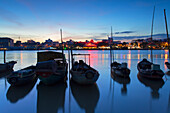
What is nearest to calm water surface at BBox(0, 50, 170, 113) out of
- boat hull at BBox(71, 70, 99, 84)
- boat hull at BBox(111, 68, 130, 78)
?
boat hull at BBox(71, 70, 99, 84)

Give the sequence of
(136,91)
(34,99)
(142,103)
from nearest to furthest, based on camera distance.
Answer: (142,103), (34,99), (136,91)

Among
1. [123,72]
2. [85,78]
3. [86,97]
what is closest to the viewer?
[86,97]

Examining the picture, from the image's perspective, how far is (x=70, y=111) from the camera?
733 centimetres

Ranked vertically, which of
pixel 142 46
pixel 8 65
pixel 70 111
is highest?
pixel 142 46

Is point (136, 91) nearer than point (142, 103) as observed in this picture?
No

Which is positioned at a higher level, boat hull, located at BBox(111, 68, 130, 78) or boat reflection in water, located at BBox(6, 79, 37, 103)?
boat hull, located at BBox(111, 68, 130, 78)

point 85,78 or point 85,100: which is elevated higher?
point 85,78

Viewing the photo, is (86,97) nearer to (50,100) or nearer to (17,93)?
(50,100)

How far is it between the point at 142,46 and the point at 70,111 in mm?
211840

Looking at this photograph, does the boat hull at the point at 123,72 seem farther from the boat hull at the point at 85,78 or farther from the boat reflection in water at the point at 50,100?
the boat reflection in water at the point at 50,100

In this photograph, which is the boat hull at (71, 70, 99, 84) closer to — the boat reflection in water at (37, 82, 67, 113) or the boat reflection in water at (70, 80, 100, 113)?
the boat reflection in water at (70, 80, 100, 113)

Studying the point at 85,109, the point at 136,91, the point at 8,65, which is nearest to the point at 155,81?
the point at 136,91

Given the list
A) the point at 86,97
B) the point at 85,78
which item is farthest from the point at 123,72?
the point at 86,97

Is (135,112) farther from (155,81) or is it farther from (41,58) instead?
(41,58)
